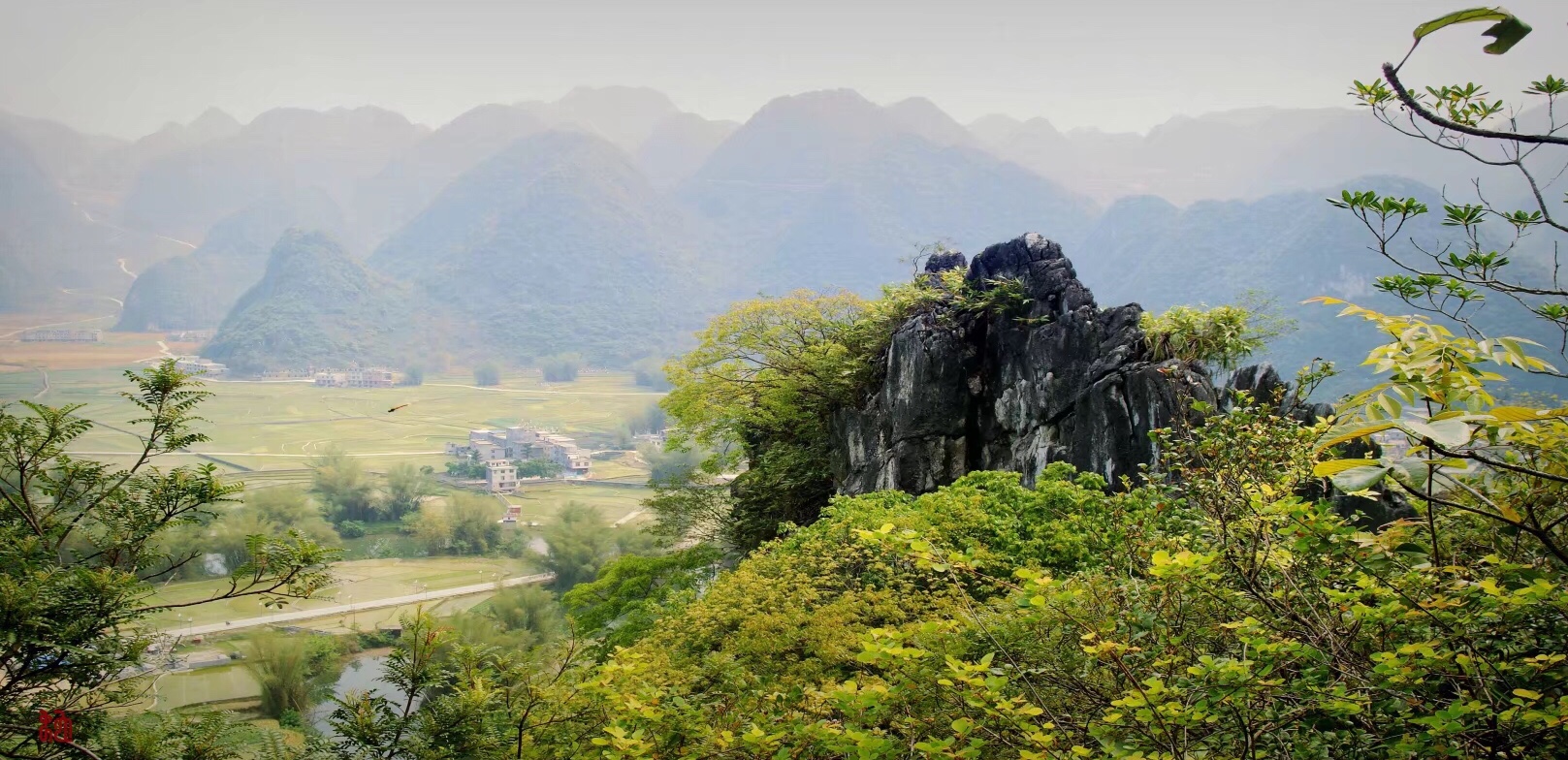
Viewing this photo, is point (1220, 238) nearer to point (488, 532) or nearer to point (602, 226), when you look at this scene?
point (488, 532)

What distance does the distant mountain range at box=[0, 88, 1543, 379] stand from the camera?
79312 mm

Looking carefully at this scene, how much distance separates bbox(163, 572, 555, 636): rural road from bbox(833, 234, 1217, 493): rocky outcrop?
3194 cm

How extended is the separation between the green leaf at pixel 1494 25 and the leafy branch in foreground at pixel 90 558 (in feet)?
16.1

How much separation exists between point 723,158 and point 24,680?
140 metres

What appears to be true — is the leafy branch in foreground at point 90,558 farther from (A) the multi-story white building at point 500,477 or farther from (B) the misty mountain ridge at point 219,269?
(B) the misty mountain ridge at point 219,269

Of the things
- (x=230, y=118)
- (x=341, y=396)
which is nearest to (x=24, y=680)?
(x=341, y=396)

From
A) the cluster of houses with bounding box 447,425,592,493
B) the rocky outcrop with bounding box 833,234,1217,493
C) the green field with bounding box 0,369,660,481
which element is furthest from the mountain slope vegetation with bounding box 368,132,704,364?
the rocky outcrop with bounding box 833,234,1217,493

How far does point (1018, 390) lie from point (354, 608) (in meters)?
39.4

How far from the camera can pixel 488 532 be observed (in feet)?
162

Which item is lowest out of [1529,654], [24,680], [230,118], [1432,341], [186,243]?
[24,680]

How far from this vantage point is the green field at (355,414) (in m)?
60.5

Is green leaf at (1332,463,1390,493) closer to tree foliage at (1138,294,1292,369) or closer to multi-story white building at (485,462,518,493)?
tree foliage at (1138,294,1292,369)

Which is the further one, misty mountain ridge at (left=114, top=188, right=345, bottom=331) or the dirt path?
misty mountain ridge at (left=114, top=188, right=345, bottom=331)

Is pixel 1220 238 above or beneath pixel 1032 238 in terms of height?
above
